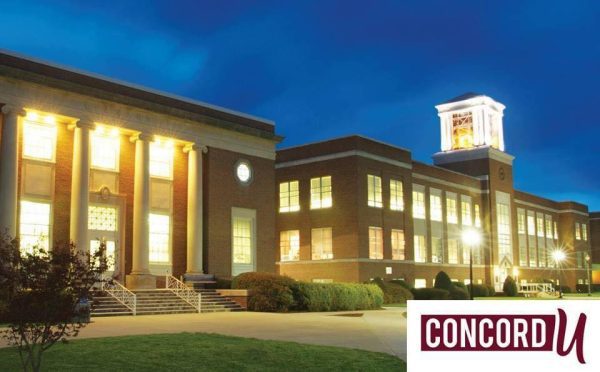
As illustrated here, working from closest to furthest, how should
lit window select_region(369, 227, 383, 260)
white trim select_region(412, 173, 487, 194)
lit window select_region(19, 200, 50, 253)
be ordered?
1. lit window select_region(19, 200, 50, 253)
2. lit window select_region(369, 227, 383, 260)
3. white trim select_region(412, 173, 487, 194)

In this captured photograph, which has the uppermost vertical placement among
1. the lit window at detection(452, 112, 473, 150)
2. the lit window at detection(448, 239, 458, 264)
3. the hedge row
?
the lit window at detection(452, 112, 473, 150)

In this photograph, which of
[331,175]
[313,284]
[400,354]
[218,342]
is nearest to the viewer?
[400,354]

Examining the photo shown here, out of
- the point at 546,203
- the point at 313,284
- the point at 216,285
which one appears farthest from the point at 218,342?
the point at 546,203

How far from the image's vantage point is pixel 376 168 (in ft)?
179

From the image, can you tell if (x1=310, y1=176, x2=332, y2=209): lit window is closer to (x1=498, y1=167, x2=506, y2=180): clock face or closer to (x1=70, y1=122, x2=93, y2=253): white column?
(x1=70, y1=122, x2=93, y2=253): white column

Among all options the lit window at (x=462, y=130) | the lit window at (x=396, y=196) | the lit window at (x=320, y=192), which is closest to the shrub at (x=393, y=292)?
the lit window at (x=320, y=192)

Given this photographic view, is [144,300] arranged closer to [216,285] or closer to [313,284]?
[216,285]

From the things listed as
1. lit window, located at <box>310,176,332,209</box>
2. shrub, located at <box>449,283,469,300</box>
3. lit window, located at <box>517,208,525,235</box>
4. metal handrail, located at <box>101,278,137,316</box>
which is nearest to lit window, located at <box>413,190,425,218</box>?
lit window, located at <box>310,176,332,209</box>

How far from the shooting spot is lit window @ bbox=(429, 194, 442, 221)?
64238mm

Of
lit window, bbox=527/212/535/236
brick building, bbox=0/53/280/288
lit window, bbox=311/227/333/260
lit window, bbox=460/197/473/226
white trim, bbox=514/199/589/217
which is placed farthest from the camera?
lit window, bbox=527/212/535/236

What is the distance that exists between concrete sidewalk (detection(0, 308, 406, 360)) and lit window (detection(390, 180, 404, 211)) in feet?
93.6

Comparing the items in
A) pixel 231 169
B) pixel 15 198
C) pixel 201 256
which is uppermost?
pixel 231 169

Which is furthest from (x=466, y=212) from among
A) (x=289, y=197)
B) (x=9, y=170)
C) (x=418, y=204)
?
(x=9, y=170)

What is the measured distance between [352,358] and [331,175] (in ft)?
133
